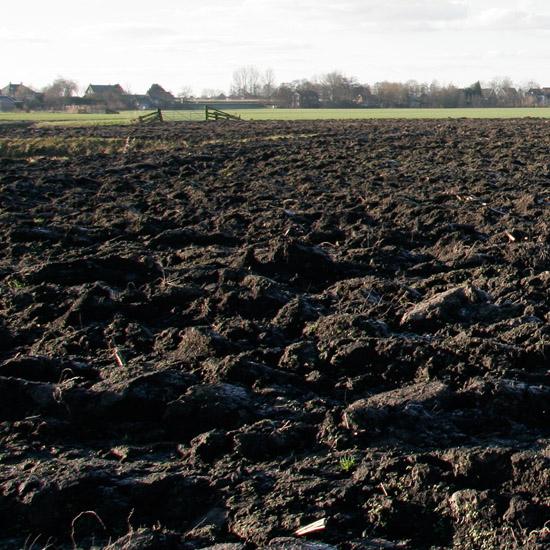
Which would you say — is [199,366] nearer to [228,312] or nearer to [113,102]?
[228,312]

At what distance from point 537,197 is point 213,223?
5.49 m

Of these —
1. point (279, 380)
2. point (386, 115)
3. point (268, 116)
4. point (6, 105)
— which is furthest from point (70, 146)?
point (6, 105)

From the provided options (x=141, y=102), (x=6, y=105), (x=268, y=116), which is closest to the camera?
(x=268, y=116)

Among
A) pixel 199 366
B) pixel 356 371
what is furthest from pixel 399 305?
pixel 199 366

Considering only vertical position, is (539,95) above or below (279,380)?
above

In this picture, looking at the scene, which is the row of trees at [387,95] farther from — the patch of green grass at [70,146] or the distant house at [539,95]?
the patch of green grass at [70,146]

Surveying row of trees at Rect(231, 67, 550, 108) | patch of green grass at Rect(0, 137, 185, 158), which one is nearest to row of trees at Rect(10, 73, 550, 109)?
row of trees at Rect(231, 67, 550, 108)

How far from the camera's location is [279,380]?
5.03 m

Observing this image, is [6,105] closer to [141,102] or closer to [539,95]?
[141,102]

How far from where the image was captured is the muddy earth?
11.4 ft

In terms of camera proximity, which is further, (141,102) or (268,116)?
(141,102)

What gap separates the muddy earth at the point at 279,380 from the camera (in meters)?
3.49

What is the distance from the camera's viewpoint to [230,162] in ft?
62.5

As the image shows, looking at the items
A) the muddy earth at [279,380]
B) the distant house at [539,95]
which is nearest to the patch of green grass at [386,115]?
the distant house at [539,95]
